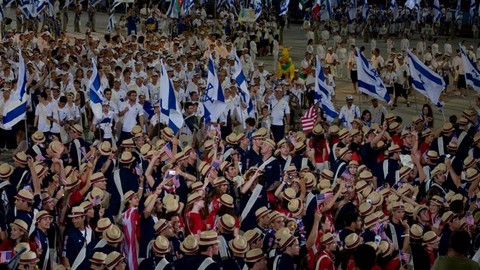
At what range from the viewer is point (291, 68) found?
28.2 meters

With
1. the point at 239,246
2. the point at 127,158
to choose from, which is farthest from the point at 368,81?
the point at 239,246

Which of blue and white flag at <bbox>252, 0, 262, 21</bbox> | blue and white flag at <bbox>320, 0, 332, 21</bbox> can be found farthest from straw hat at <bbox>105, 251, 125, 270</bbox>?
blue and white flag at <bbox>320, 0, 332, 21</bbox>

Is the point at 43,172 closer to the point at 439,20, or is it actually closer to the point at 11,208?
the point at 11,208

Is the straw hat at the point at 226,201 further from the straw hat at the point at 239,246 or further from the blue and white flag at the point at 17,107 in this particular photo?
the blue and white flag at the point at 17,107

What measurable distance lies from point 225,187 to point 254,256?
312 centimetres

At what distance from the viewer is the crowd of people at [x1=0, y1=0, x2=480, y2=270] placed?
1005 cm

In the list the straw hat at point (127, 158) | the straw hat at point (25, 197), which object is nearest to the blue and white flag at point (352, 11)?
the straw hat at point (127, 158)

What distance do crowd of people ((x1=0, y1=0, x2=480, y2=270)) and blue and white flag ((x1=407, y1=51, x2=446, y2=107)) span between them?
1277 millimetres

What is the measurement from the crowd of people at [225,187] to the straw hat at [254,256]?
1cm

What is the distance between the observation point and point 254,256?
9.41 metres

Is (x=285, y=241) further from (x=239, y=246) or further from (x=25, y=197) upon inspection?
Answer: (x=25, y=197)

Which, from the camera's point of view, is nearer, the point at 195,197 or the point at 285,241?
the point at 285,241

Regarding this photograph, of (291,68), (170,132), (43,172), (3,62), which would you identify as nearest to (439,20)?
(291,68)

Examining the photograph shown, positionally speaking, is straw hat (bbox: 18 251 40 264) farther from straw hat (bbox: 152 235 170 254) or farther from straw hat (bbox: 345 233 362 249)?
straw hat (bbox: 345 233 362 249)
